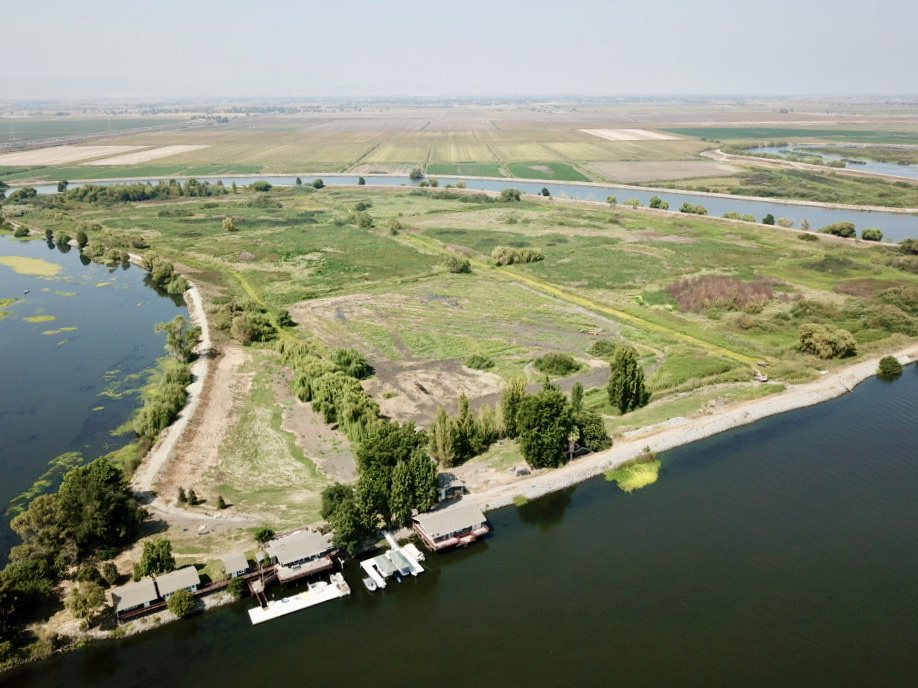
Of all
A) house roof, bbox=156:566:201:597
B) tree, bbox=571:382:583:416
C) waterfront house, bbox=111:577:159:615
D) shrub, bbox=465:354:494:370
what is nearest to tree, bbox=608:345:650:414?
tree, bbox=571:382:583:416

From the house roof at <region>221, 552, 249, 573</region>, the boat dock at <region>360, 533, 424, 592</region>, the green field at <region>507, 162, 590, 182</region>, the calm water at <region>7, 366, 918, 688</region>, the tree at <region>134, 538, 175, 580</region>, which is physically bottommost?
the calm water at <region>7, 366, 918, 688</region>

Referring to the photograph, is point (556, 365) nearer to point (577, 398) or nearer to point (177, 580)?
point (577, 398)

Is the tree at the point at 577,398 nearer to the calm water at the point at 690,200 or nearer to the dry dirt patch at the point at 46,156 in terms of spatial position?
the calm water at the point at 690,200

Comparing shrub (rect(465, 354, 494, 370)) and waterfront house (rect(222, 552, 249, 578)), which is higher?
shrub (rect(465, 354, 494, 370))

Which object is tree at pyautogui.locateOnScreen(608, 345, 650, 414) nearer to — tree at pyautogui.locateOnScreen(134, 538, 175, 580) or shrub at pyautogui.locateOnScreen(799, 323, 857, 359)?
shrub at pyautogui.locateOnScreen(799, 323, 857, 359)

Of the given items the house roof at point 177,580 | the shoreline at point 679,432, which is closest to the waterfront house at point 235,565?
the house roof at point 177,580

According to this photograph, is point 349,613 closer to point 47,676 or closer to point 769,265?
point 47,676

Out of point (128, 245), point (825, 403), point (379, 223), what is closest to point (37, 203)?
point (128, 245)

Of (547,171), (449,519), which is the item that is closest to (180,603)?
(449,519)
